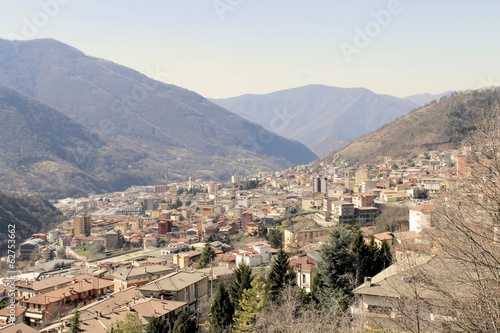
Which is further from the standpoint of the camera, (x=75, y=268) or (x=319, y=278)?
(x=75, y=268)

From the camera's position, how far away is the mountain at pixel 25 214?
172 feet

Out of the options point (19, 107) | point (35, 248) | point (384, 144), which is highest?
point (19, 107)

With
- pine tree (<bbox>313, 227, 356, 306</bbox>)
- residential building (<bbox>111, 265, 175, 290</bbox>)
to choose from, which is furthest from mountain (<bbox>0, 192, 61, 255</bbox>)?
pine tree (<bbox>313, 227, 356, 306</bbox>)

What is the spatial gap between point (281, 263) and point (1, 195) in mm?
50472

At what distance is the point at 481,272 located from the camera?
15.2 feet

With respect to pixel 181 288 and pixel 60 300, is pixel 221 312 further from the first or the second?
pixel 60 300

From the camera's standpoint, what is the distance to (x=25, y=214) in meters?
57.6

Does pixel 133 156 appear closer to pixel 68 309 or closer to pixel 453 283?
pixel 68 309

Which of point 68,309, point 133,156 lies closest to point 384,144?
point 68,309

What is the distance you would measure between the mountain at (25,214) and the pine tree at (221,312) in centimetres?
3878

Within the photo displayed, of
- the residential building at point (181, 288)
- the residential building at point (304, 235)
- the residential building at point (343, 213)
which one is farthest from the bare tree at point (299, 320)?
the residential building at point (343, 213)

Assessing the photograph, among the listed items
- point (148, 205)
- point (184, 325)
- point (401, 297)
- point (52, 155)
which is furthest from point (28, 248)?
point (52, 155)

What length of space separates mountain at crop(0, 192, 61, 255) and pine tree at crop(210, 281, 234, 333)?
3878 cm

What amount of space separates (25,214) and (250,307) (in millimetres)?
50692
